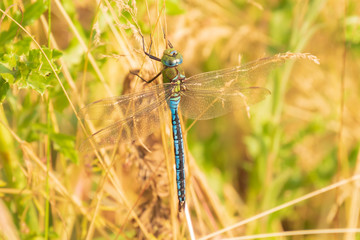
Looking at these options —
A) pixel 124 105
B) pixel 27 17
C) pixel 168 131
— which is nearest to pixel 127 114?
pixel 124 105

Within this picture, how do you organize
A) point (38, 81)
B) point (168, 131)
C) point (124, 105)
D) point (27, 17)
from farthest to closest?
point (168, 131), point (124, 105), point (27, 17), point (38, 81)

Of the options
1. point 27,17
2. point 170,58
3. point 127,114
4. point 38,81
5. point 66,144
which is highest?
point 27,17

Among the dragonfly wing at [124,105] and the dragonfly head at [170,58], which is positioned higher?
the dragonfly head at [170,58]

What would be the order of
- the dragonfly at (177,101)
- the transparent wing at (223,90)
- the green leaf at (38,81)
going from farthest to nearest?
1. the transparent wing at (223,90)
2. the dragonfly at (177,101)
3. the green leaf at (38,81)

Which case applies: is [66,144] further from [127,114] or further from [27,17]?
[27,17]

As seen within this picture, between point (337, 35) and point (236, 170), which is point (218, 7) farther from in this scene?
point (236, 170)

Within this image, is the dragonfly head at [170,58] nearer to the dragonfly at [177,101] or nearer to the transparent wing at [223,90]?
the dragonfly at [177,101]

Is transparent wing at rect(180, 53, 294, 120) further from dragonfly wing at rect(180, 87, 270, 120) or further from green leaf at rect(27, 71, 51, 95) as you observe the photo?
green leaf at rect(27, 71, 51, 95)

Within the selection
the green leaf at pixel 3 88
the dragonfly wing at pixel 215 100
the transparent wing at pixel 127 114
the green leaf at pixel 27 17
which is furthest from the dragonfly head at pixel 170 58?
the green leaf at pixel 3 88

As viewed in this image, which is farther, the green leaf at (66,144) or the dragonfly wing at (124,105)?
the green leaf at (66,144)

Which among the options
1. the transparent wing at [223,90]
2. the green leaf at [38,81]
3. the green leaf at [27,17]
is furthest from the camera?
the transparent wing at [223,90]
